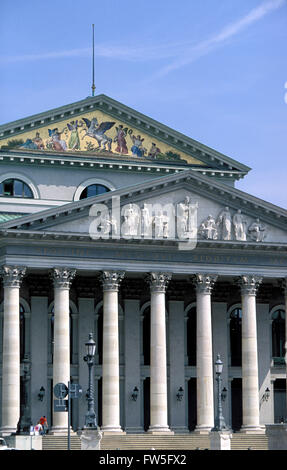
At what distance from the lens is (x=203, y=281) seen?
193 feet

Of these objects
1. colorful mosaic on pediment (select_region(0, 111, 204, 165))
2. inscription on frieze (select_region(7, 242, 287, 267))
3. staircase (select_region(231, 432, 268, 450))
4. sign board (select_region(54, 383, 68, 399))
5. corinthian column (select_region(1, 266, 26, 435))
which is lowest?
staircase (select_region(231, 432, 268, 450))

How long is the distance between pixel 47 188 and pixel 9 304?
11615 mm

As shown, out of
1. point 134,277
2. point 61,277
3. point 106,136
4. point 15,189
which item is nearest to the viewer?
point 61,277

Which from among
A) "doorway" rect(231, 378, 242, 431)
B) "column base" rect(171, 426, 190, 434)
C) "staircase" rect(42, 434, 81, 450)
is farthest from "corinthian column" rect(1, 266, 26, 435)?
"doorway" rect(231, 378, 242, 431)

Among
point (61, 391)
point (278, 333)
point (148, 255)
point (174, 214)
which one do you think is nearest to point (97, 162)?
point (174, 214)

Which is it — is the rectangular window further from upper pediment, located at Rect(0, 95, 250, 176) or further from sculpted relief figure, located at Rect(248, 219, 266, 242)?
sculpted relief figure, located at Rect(248, 219, 266, 242)

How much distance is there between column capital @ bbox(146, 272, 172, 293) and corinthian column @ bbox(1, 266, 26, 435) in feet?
25.2

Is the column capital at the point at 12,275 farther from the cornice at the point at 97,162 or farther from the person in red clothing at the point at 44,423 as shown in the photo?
the cornice at the point at 97,162

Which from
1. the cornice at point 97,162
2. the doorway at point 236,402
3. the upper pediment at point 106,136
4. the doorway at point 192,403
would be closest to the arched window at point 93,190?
the cornice at point 97,162

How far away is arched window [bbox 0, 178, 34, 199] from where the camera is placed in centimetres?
6353

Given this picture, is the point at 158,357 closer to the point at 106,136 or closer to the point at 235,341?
the point at 235,341

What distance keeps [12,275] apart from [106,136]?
1423 cm

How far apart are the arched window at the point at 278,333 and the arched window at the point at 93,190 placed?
1397 cm

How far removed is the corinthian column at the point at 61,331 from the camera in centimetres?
5506
